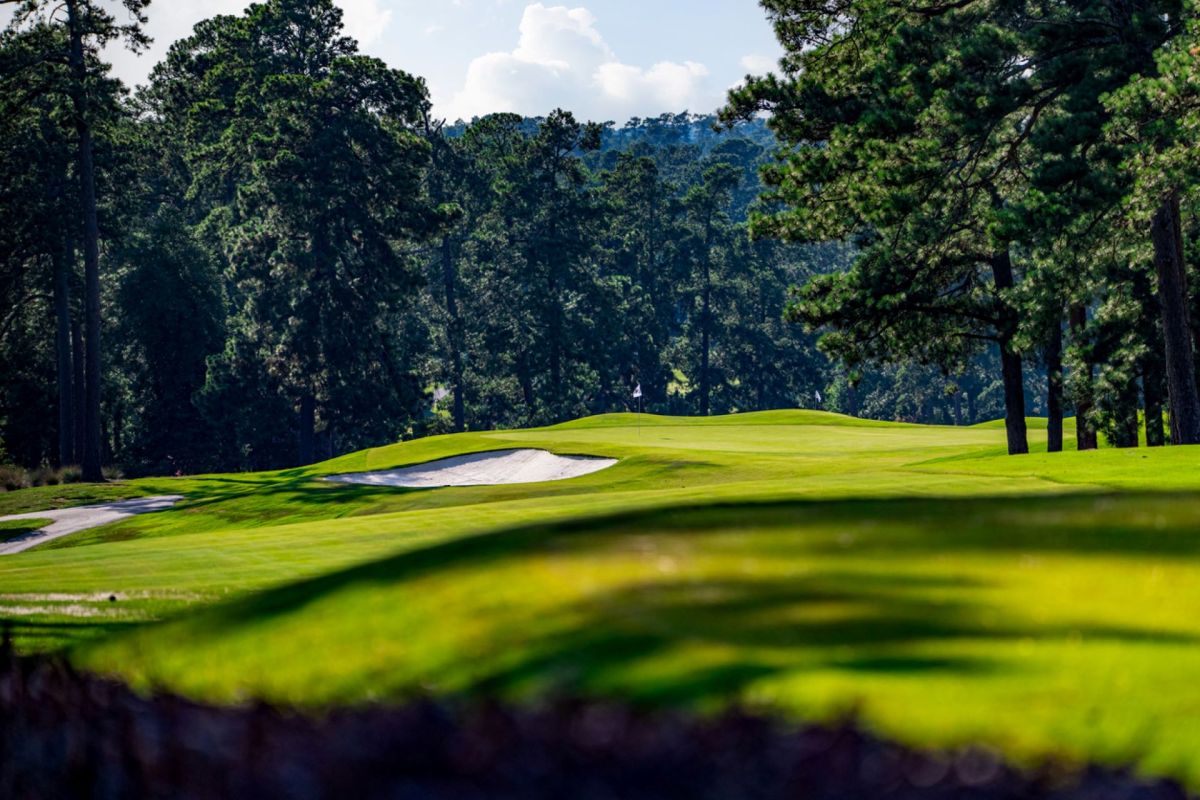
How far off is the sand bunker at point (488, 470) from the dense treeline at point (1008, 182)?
8.58 m

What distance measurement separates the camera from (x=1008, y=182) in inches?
1110

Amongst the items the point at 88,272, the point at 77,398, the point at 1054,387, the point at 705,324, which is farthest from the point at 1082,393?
the point at 705,324

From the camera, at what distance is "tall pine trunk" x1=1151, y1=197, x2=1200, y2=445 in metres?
23.1

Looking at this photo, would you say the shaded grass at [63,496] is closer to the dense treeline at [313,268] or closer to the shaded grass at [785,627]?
the dense treeline at [313,268]

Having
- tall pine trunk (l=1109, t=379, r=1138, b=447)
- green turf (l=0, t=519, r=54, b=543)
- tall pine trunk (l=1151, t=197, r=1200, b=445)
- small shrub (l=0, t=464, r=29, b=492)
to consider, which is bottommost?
green turf (l=0, t=519, r=54, b=543)

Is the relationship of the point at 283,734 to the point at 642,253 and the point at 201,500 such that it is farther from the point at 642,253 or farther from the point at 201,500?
the point at 642,253

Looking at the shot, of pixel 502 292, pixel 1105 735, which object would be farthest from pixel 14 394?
pixel 1105 735

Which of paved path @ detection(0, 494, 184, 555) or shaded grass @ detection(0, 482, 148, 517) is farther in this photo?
shaded grass @ detection(0, 482, 148, 517)

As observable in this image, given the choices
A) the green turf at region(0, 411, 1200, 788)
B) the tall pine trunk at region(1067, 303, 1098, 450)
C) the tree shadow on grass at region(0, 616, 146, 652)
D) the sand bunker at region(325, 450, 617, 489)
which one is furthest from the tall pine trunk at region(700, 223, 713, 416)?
the green turf at region(0, 411, 1200, 788)

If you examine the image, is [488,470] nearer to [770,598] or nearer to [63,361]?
[63,361]

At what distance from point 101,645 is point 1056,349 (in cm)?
2786

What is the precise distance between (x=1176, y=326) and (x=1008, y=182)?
659 cm

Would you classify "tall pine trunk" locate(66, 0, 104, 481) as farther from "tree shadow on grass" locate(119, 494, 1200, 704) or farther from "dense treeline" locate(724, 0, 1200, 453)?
"tree shadow on grass" locate(119, 494, 1200, 704)

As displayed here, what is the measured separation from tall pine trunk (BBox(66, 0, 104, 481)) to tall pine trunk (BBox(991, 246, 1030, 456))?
31586mm
